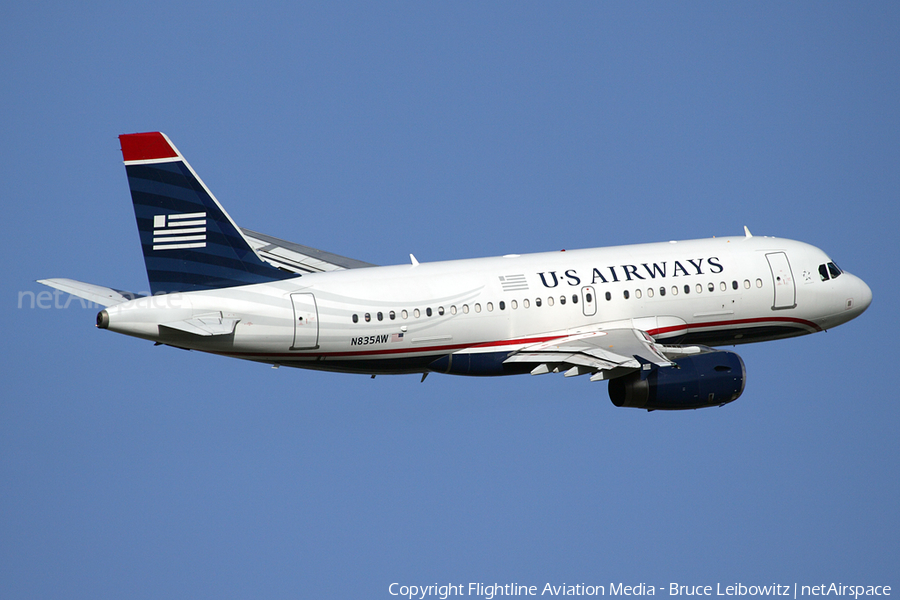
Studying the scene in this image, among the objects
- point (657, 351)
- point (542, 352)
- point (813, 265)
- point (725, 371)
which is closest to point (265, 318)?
point (542, 352)

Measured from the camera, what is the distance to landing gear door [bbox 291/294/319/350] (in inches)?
1613

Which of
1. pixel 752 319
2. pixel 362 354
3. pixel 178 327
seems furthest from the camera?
pixel 752 319

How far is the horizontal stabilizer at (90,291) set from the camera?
40562 millimetres

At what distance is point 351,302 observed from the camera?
41.5 m

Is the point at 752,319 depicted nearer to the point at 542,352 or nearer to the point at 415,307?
the point at 542,352

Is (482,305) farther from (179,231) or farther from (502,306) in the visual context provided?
(179,231)

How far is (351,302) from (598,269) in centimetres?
867

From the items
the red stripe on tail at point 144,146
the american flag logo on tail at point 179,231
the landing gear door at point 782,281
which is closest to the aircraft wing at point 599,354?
the landing gear door at point 782,281

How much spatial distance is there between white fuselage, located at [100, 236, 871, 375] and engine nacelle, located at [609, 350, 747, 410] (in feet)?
7.34

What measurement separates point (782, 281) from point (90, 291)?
77.3 ft

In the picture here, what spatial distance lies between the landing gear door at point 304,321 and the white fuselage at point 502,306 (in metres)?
0.03

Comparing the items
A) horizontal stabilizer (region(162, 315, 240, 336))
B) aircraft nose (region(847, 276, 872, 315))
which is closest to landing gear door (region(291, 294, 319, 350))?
horizontal stabilizer (region(162, 315, 240, 336))

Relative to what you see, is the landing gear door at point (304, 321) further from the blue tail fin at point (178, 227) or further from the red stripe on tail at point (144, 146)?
the red stripe on tail at point (144, 146)

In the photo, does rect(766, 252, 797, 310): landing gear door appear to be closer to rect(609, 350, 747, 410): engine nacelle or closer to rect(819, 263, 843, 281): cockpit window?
rect(819, 263, 843, 281): cockpit window
